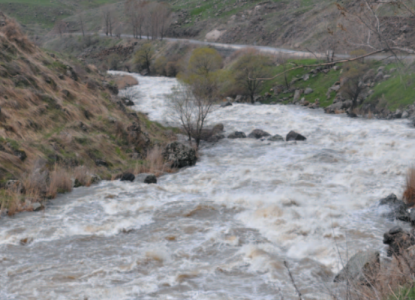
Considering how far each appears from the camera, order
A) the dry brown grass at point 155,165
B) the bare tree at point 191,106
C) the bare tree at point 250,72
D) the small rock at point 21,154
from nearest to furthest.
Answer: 1. the small rock at point 21,154
2. the dry brown grass at point 155,165
3. the bare tree at point 191,106
4. the bare tree at point 250,72

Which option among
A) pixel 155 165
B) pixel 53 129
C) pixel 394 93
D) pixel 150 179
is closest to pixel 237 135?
pixel 155 165

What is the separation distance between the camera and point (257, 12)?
70.5m

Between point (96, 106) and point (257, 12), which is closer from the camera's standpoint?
point (96, 106)

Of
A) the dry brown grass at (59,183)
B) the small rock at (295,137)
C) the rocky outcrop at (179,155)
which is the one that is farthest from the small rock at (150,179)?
the small rock at (295,137)

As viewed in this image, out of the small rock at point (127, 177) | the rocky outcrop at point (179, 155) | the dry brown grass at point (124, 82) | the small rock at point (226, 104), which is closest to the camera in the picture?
the small rock at point (127, 177)

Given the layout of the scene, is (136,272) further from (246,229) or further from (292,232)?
(292,232)

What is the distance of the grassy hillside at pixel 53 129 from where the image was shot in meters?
12.6

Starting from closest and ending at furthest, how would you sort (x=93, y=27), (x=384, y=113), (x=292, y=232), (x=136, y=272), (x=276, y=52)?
A: (x=136, y=272) < (x=292, y=232) < (x=384, y=113) < (x=276, y=52) < (x=93, y=27)

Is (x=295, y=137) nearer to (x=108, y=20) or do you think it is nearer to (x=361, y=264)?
(x=361, y=264)

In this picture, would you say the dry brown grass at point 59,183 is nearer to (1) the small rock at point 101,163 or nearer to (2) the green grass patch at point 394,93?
(1) the small rock at point 101,163

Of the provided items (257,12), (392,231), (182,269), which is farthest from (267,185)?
(257,12)

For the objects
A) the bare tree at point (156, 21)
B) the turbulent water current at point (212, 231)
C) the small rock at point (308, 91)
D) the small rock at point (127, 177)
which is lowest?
the turbulent water current at point (212, 231)

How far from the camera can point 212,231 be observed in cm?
1007

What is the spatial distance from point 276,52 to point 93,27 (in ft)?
226
